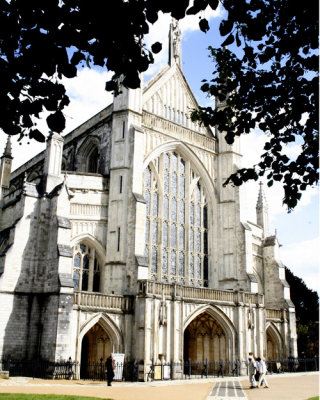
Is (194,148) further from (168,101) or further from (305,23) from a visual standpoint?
(305,23)

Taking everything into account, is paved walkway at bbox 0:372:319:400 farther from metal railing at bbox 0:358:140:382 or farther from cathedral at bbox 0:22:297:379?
cathedral at bbox 0:22:297:379

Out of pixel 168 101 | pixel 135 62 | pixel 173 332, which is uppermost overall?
pixel 168 101

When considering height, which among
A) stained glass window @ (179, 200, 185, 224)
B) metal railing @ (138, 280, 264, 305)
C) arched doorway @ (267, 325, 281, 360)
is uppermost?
stained glass window @ (179, 200, 185, 224)

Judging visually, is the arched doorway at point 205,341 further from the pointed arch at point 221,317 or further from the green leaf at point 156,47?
the green leaf at point 156,47

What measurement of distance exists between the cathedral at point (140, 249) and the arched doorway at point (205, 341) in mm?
58

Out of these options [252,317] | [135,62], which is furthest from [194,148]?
[135,62]

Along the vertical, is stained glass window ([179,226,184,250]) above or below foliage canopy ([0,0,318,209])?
above

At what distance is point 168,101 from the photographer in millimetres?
30672

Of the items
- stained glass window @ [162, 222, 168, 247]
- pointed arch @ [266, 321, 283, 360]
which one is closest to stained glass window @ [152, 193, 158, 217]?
stained glass window @ [162, 222, 168, 247]

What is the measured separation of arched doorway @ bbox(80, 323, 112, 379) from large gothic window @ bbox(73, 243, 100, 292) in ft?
8.52

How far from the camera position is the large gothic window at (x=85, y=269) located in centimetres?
2480

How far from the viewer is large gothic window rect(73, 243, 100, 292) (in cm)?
2480

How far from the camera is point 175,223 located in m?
28.9

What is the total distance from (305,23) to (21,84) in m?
4.53
